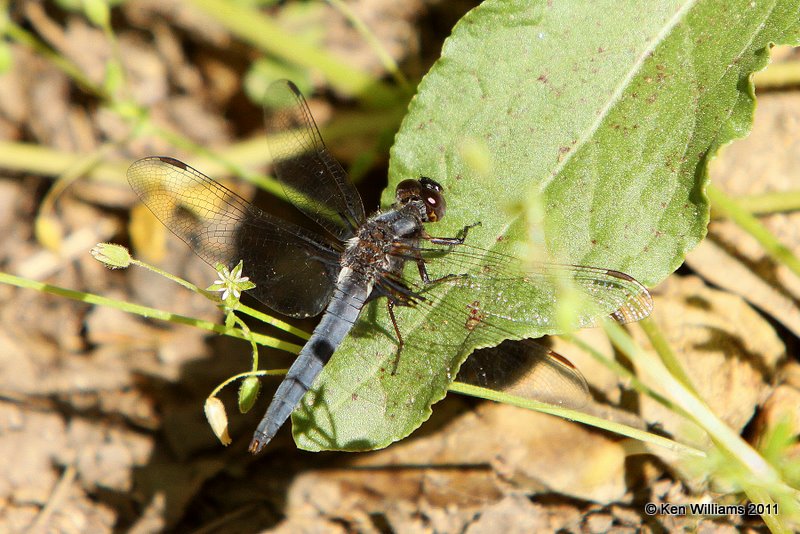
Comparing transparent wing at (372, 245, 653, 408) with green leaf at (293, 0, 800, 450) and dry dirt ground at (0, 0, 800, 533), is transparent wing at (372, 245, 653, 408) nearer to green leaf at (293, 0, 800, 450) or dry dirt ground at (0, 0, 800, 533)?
green leaf at (293, 0, 800, 450)

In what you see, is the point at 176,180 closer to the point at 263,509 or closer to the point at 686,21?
the point at 263,509

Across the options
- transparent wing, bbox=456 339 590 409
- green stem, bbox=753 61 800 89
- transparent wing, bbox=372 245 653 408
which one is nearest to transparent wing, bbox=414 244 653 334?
transparent wing, bbox=372 245 653 408

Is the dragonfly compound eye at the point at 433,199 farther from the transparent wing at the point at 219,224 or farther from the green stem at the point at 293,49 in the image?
the green stem at the point at 293,49

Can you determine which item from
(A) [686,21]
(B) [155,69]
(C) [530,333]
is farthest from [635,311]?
(B) [155,69]

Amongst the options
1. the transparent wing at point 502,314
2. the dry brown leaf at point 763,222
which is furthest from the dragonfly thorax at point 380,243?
the dry brown leaf at point 763,222

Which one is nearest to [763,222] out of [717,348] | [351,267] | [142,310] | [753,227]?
[753,227]

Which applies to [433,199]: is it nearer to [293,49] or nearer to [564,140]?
[564,140]
